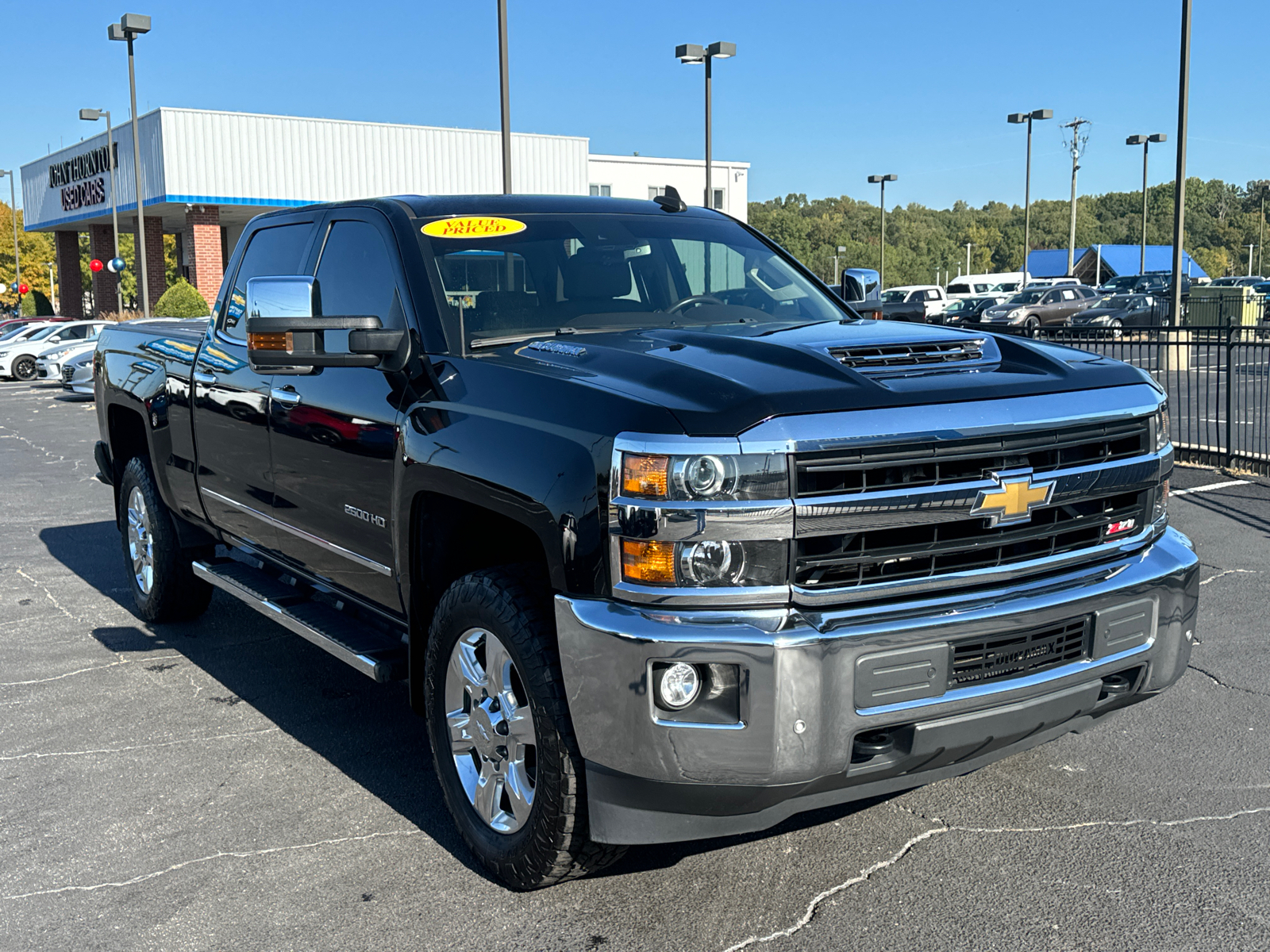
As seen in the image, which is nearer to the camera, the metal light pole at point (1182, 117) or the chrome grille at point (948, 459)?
the chrome grille at point (948, 459)

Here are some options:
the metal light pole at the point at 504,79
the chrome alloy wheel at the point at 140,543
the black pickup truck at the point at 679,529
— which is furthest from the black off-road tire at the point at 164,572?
the metal light pole at the point at 504,79

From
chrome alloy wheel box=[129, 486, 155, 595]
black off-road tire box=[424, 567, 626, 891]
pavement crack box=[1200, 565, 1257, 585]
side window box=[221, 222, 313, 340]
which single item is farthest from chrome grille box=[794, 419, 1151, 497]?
chrome alloy wheel box=[129, 486, 155, 595]

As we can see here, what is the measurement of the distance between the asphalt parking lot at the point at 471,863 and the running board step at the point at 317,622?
478 millimetres

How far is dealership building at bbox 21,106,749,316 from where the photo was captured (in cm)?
3525

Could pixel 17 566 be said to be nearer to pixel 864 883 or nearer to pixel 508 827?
pixel 508 827

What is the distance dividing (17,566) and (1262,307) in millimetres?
33820

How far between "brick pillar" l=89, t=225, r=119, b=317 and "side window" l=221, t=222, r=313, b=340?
4517 cm

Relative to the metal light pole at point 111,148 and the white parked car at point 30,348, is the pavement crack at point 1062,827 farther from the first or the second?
the metal light pole at point 111,148

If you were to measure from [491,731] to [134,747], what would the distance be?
1988mm

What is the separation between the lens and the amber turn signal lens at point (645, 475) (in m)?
→ 2.88

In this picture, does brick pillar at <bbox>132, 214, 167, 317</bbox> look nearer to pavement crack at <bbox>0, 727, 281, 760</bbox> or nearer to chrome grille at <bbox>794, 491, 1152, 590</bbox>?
pavement crack at <bbox>0, 727, 281, 760</bbox>

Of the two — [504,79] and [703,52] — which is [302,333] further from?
[703,52]

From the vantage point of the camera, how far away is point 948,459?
3023 millimetres

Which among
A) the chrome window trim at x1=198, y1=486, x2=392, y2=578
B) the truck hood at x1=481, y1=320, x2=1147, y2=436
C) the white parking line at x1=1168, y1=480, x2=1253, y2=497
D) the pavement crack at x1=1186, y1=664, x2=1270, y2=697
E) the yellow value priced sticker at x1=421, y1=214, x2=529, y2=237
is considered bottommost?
the pavement crack at x1=1186, y1=664, x2=1270, y2=697
